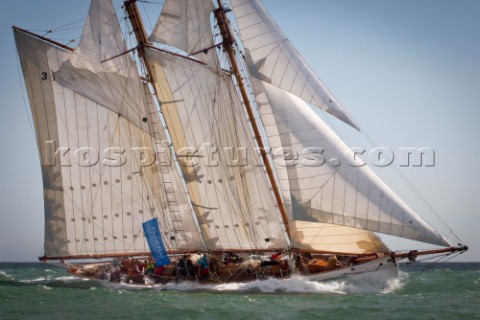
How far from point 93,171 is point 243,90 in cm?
1110

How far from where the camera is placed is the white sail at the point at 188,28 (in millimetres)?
33875

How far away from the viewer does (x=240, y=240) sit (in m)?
33.4

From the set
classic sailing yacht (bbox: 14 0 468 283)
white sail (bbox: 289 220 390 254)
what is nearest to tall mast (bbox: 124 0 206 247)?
classic sailing yacht (bbox: 14 0 468 283)

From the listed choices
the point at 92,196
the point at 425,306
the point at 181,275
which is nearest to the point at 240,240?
the point at 181,275

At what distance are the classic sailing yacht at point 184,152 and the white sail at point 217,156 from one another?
0.07m

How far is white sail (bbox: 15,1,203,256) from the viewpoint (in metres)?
35.3

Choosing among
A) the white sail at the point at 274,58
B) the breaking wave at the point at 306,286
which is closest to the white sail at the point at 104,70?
the white sail at the point at 274,58

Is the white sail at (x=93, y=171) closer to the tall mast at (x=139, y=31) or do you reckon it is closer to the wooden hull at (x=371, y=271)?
the tall mast at (x=139, y=31)

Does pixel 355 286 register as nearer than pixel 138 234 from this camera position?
Yes

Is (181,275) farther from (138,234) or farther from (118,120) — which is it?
(118,120)

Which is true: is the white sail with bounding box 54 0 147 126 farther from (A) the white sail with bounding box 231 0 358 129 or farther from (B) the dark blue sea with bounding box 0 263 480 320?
(B) the dark blue sea with bounding box 0 263 480 320

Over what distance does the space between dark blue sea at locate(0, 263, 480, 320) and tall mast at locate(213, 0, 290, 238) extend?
4869 mm

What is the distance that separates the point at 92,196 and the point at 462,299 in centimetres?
2252

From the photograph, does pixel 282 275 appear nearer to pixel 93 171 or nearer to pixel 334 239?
pixel 334 239
